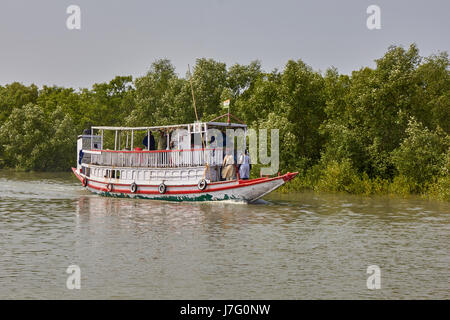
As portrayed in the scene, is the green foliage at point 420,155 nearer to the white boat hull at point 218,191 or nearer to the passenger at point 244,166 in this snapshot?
the white boat hull at point 218,191

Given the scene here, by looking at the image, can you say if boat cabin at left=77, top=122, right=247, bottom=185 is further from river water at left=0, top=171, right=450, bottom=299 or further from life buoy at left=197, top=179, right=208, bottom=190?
river water at left=0, top=171, right=450, bottom=299

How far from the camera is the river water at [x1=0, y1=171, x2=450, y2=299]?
654 inches

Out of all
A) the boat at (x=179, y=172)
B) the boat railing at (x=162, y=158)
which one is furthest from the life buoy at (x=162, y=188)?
the boat railing at (x=162, y=158)

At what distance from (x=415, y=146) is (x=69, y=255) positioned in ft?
110

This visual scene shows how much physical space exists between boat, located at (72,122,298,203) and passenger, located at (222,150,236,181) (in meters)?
0.42

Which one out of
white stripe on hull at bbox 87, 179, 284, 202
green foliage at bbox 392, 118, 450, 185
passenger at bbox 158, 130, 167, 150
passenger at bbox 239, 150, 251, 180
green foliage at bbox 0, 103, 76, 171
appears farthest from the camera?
green foliage at bbox 0, 103, 76, 171

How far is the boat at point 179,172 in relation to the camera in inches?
1515

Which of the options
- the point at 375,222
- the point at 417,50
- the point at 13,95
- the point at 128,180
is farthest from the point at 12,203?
the point at 13,95

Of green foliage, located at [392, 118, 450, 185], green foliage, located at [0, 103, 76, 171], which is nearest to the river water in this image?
green foliage, located at [392, 118, 450, 185]

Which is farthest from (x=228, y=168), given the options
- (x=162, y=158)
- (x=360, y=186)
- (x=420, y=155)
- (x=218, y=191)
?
(x=420, y=155)

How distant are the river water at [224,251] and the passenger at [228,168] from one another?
205 cm

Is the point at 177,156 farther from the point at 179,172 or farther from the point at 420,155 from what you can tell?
the point at 420,155

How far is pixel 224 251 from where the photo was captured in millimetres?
22141
